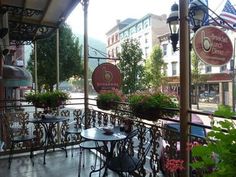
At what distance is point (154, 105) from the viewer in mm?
3320

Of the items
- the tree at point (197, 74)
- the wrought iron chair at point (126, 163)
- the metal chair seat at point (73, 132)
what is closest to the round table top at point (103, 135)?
the wrought iron chair at point (126, 163)

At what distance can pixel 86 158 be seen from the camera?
5727mm

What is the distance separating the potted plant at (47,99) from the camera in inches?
236

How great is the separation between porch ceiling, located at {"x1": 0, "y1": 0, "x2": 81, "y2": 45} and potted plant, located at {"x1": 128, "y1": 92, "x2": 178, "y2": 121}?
334 cm

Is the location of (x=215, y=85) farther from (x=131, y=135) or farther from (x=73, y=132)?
(x=131, y=135)

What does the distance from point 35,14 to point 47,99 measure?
7.76 ft

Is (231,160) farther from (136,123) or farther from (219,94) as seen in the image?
(219,94)

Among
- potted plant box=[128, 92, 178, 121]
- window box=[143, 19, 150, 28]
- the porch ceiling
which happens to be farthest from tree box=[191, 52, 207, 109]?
potted plant box=[128, 92, 178, 121]

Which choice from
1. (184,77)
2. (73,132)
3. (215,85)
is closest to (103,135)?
A: (184,77)

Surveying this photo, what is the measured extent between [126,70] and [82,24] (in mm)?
14572

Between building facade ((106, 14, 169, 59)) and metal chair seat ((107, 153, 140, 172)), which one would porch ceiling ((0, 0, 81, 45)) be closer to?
metal chair seat ((107, 153, 140, 172))

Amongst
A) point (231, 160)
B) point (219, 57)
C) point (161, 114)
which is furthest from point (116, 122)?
point (231, 160)

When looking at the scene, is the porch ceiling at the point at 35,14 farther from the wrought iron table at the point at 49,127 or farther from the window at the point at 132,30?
the window at the point at 132,30

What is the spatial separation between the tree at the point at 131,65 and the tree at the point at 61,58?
3733 mm
